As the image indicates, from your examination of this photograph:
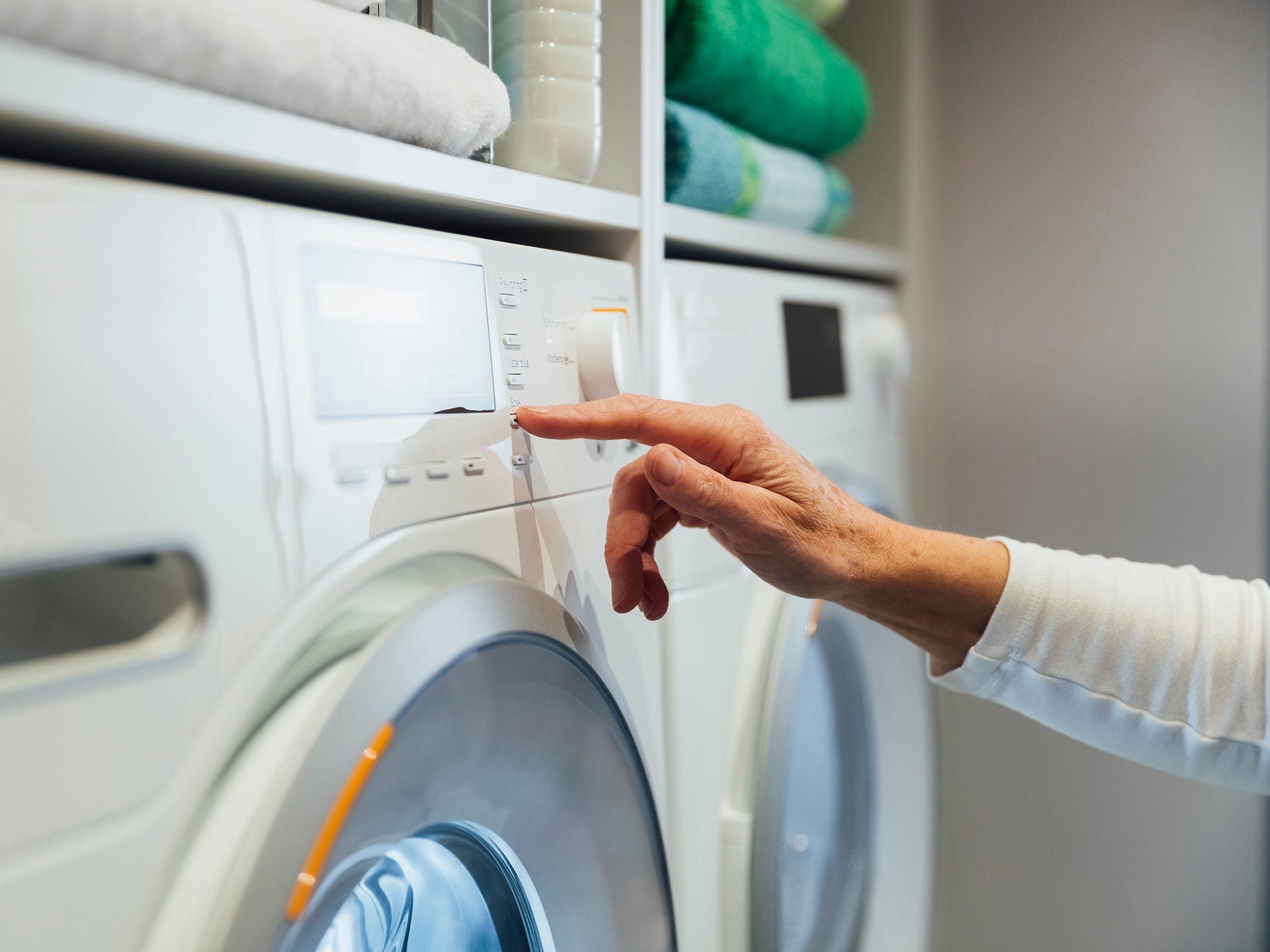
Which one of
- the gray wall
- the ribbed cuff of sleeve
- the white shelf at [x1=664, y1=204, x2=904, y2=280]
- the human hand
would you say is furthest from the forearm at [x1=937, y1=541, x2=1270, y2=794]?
the gray wall

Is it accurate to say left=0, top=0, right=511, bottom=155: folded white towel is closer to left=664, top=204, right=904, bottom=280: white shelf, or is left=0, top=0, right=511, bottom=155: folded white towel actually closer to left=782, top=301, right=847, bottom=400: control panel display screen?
left=664, top=204, right=904, bottom=280: white shelf

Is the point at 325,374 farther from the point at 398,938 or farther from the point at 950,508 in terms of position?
the point at 950,508

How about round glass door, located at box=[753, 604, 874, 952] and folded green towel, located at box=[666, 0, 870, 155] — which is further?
round glass door, located at box=[753, 604, 874, 952]

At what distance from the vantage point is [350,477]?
429 mm

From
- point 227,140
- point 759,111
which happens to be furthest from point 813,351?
point 227,140

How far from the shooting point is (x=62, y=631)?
380 millimetres

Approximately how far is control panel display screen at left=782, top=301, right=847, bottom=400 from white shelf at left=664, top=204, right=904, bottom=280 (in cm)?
6

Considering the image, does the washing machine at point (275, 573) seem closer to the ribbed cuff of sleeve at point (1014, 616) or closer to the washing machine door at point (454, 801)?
the washing machine door at point (454, 801)

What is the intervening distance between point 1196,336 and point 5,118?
1357 mm

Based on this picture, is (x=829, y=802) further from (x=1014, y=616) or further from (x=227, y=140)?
(x=227, y=140)

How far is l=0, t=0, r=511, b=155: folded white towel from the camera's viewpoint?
1.10 ft

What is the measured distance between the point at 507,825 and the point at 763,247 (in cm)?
61

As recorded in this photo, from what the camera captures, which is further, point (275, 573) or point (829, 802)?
point (829, 802)

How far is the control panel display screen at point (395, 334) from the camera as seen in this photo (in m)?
0.42
